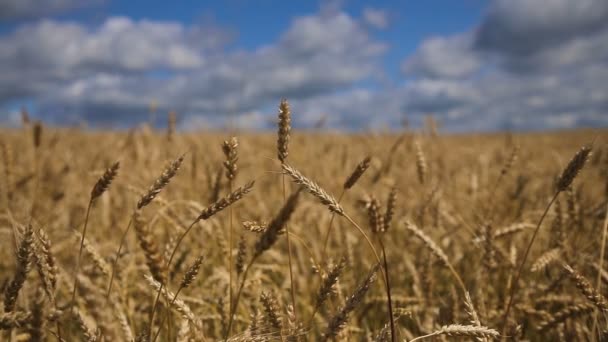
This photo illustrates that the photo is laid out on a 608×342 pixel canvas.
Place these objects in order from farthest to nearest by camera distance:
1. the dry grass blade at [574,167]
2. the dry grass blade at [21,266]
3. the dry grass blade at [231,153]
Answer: the dry grass blade at [574,167], the dry grass blade at [231,153], the dry grass blade at [21,266]

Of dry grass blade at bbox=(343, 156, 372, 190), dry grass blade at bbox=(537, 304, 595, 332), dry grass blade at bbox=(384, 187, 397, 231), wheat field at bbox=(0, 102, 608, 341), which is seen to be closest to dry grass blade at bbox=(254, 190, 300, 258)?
wheat field at bbox=(0, 102, 608, 341)

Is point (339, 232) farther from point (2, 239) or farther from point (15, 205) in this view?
point (15, 205)

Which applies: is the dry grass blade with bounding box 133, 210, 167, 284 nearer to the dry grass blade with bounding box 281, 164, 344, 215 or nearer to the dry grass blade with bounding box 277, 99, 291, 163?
the dry grass blade with bounding box 281, 164, 344, 215

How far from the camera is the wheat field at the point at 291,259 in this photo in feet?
3.24

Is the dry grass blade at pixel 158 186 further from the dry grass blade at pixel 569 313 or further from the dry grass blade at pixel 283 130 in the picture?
the dry grass blade at pixel 569 313

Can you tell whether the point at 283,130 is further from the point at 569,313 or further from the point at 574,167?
the point at 569,313

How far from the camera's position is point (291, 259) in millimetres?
1950

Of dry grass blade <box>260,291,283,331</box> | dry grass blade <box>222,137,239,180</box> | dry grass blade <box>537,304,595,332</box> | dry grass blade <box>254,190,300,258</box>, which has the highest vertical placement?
dry grass blade <box>222,137,239,180</box>

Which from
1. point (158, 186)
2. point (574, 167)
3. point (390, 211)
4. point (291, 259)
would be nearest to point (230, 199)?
point (158, 186)

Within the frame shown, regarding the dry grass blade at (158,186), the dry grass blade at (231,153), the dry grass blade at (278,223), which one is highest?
the dry grass blade at (231,153)

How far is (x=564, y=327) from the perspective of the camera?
1.68 meters

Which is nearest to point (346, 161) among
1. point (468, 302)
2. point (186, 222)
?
point (186, 222)

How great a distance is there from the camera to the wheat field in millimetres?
987

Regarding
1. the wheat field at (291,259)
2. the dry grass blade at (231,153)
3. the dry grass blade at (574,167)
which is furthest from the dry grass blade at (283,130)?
the dry grass blade at (574,167)
